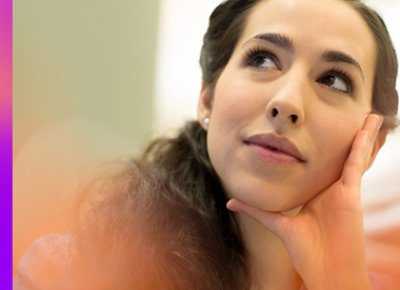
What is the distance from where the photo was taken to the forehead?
0.72 meters

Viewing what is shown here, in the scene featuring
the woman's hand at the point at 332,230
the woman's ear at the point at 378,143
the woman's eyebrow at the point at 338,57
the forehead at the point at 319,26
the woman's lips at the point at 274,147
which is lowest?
the woman's hand at the point at 332,230

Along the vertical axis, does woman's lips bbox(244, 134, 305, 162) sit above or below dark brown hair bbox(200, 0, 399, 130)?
below

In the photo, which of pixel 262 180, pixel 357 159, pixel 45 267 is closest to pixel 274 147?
pixel 262 180

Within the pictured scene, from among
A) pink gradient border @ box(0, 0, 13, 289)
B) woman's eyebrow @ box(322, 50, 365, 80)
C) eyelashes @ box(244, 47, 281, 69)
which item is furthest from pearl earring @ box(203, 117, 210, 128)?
pink gradient border @ box(0, 0, 13, 289)

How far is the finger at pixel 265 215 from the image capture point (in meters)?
0.76

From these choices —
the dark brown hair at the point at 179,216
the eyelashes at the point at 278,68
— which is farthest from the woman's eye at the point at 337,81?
the dark brown hair at the point at 179,216

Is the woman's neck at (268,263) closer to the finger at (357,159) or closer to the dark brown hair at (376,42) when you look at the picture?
the finger at (357,159)

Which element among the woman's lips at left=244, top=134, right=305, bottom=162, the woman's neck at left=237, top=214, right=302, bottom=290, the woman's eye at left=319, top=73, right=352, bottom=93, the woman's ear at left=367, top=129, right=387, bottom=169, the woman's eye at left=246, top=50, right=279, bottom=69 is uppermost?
the woman's eye at left=246, top=50, right=279, bottom=69

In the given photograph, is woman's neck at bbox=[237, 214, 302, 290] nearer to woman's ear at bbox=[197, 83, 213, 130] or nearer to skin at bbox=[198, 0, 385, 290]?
skin at bbox=[198, 0, 385, 290]

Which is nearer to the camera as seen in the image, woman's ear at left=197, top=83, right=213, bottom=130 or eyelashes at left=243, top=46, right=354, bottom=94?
eyelashes at left=243, top=46, right=354, bottom=94

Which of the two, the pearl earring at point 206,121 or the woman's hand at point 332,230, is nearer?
the woman's hand at point 332,230

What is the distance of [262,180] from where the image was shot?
2.32ft

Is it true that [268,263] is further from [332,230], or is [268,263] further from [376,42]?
[376,42]

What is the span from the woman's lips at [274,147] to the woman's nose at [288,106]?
27mm
